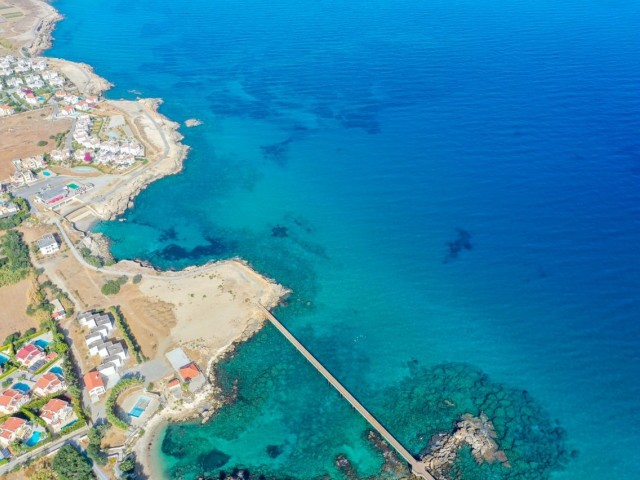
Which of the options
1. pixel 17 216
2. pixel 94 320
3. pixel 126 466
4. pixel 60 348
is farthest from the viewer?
pixel 17 216

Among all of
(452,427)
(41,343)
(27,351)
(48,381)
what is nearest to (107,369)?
(48,381)

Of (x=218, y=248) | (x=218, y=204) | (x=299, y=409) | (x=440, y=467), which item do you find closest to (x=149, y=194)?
(x=218, y=204)

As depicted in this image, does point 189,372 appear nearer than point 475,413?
No

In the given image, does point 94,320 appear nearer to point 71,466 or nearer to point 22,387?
point 22,387

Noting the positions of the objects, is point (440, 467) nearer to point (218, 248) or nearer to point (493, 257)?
point (493, 257)

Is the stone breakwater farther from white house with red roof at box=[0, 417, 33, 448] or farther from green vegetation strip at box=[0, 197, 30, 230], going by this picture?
green vegetation strip at box=[0, 197, 30, 230]
